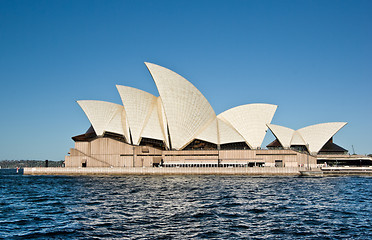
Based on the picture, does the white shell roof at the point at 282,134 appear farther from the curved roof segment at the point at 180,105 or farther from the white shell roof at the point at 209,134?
the curved roof segment at the point at 180,105

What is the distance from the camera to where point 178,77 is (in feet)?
241

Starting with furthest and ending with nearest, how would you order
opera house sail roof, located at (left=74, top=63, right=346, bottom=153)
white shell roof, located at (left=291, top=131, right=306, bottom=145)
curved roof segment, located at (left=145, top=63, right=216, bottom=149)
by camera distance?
white shell roof, located at (left=291, top=131, right=306, bottom=145) → opera house sail roof, located at (left=74, top=63, right=346, bottom=153) → curved roof segment, located at (left=145, top=63, right=216, bottom=149)

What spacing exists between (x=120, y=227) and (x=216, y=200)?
1176 cm

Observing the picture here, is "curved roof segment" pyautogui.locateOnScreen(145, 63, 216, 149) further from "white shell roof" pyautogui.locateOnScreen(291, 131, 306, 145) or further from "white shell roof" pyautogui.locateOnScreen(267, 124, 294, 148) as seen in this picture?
"white shell roof" pyautogui.locateOnScreen(291, 131, 306, 145)

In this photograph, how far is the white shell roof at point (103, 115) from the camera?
76.1 meters

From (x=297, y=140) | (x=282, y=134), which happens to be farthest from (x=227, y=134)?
(x=297, y=140)

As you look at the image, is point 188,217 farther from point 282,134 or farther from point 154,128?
point 282,134

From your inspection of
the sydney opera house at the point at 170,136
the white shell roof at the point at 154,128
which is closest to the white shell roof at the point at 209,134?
the sydney opera house at the point at 170,136

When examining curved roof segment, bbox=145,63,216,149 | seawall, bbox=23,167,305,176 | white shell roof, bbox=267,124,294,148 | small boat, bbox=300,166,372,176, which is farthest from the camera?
white shell roof, bbox=267,124,294,148

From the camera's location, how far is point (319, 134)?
3189 inches

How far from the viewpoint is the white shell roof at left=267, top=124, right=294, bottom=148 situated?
79.1 meters

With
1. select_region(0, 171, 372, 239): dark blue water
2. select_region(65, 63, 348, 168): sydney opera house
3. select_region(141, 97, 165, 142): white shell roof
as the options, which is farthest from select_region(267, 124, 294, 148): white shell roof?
select_region(0, 171, 372, 239): dark blue water

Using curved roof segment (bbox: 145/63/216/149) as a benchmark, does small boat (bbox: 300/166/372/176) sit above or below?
below

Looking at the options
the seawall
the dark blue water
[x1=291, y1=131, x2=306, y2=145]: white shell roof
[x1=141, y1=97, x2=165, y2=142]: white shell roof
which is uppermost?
[x1=141, y1=97, x2=165, y2=142]: white shell roof
